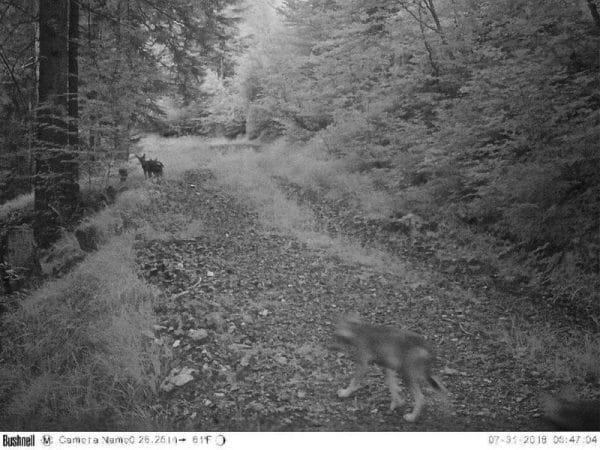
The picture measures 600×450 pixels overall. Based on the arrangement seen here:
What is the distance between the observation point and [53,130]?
690cm

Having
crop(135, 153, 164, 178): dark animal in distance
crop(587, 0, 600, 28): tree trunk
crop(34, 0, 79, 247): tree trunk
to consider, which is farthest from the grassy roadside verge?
crop(587, 0, 600, 28): tree trunk

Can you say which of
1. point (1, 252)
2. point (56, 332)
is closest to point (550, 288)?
point (56, 332)

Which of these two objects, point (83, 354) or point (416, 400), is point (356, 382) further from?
point (83, 354)

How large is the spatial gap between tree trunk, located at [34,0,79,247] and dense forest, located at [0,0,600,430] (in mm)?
36

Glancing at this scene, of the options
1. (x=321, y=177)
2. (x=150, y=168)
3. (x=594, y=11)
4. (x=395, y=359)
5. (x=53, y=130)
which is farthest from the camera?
(x=321, y=177)

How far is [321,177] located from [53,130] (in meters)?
5.73

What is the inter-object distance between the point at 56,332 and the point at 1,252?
224 cm

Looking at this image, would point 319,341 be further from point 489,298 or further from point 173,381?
point 489,298

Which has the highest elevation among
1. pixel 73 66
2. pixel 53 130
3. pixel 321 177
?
pixel 73 66

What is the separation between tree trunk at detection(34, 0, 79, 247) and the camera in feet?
22.0

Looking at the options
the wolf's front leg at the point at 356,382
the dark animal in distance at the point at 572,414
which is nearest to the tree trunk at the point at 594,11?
the dark animal in distance at the point at 572,414

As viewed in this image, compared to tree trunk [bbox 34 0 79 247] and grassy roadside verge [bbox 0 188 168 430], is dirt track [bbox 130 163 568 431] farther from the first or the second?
tree trunk [bbox 34 0 79 247]

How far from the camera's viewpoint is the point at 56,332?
12.6ft

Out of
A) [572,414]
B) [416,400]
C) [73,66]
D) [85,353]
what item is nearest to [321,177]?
[73,66]
